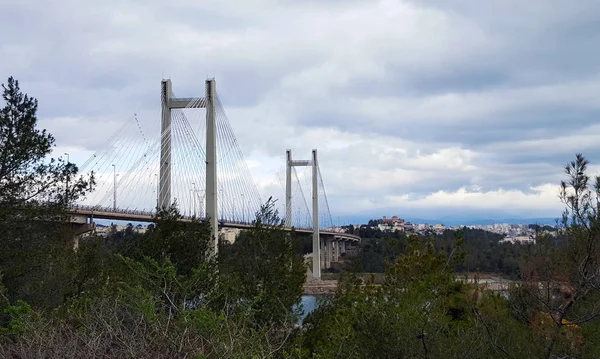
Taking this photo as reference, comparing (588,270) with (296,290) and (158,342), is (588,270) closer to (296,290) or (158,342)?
(158,342)

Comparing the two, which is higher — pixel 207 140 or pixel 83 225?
pixel 207 140

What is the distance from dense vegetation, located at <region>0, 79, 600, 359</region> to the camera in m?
6.16

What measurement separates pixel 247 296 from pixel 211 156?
1303 cm

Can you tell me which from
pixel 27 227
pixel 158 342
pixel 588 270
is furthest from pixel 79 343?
pixel 27 227

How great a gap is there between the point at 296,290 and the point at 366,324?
223 inches

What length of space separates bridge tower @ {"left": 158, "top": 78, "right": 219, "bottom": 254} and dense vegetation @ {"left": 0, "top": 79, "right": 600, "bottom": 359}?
5920 millimetres

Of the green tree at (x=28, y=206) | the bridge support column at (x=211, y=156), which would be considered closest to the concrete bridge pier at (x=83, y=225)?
the bridge support column at (x=211, y=156)

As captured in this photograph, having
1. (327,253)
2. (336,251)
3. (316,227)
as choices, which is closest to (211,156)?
(316,227)

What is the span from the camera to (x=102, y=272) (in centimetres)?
1527

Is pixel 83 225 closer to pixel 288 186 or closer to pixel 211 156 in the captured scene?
pixel 211 156

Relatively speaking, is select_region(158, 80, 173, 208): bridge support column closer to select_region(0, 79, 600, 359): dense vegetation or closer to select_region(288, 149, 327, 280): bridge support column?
select_region(0, 79, 600, 359): dense vegetation

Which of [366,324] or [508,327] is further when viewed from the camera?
[508,327]

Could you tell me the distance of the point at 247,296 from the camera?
12289mm

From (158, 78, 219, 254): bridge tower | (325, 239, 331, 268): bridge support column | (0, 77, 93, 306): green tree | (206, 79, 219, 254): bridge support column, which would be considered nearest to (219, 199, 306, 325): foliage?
(0, 77, 93, 306): green tree
